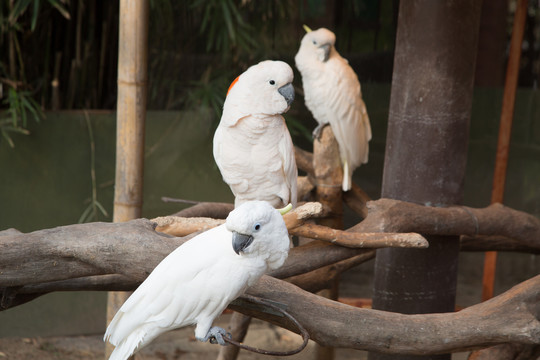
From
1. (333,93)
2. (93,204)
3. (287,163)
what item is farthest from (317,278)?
(93,204)

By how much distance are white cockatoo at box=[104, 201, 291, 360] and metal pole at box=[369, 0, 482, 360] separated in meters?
0.91

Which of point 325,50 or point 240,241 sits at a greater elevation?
point 325,50

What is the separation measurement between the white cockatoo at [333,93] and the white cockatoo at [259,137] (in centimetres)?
43

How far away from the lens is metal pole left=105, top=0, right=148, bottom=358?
1.80m

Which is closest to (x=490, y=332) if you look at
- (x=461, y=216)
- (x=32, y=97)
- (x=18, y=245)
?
(x=461, y=216)

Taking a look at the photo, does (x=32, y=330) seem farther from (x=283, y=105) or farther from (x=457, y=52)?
(x=457, y=52)

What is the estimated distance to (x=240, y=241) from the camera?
1.10m

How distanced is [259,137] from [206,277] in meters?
0.58

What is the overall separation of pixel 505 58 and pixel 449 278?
1884mm

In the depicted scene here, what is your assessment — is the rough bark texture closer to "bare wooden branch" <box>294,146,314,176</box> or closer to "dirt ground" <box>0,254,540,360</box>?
"bare wooden branch" <box>294,146,314,176</box>

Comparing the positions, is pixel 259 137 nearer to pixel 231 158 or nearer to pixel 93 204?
pixel 231 158

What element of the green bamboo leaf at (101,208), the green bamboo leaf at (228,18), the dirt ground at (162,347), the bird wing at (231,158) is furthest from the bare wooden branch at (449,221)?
the green bamboo leaf at (101,208)

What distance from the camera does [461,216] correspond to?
1.85m

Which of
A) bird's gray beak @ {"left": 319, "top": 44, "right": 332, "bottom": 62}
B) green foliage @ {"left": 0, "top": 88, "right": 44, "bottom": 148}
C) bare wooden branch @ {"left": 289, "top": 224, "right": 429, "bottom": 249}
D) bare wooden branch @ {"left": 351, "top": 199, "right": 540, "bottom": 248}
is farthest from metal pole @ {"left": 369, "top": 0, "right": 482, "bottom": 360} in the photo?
green foliage @ {"left": 0, "top": 88, "right": 44, "bottom": 148}
